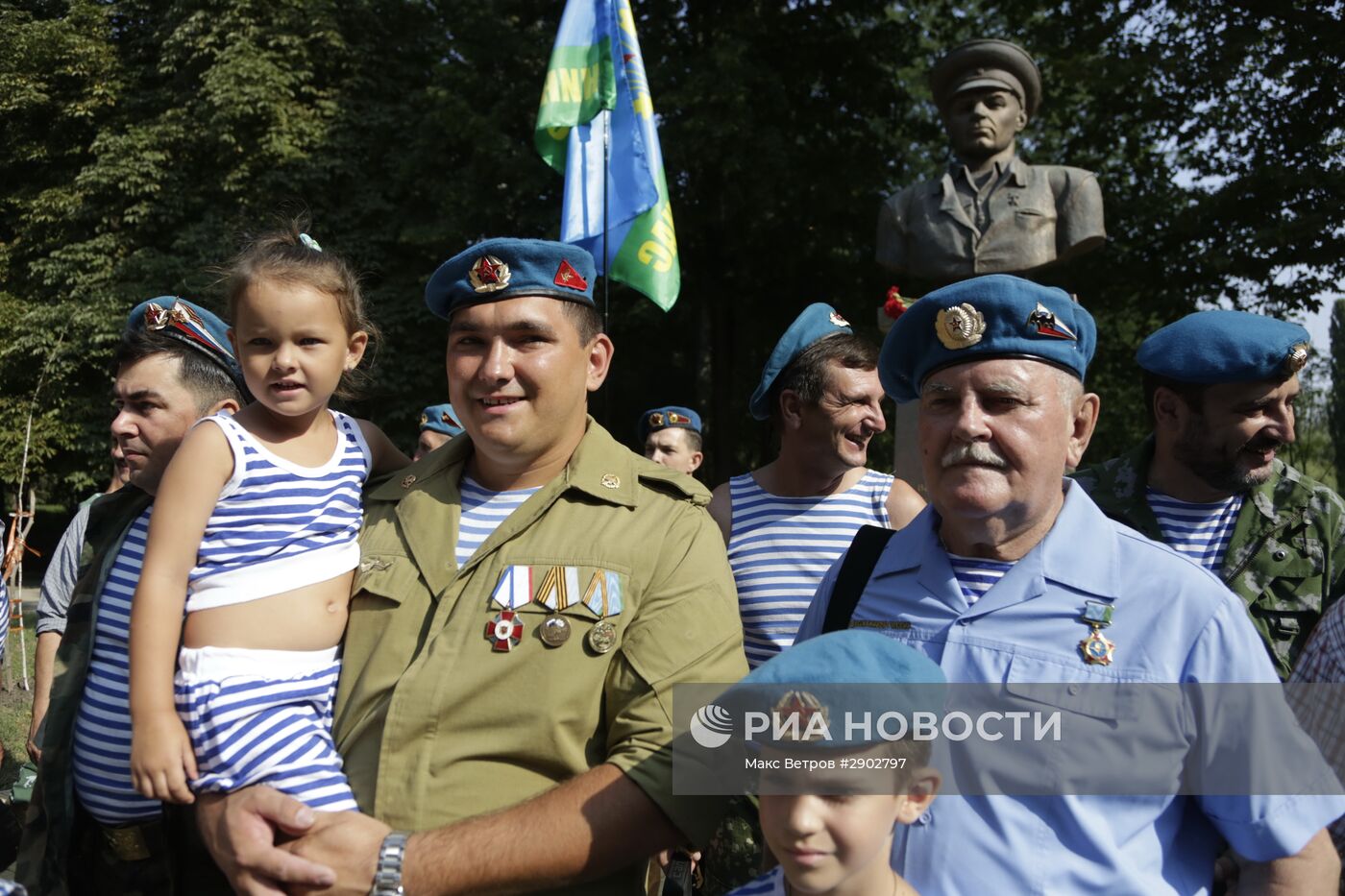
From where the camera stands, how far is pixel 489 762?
232 centimetres

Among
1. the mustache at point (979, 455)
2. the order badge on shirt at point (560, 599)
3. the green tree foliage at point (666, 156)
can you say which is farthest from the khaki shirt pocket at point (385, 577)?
the green tree foliage at point (666, 156)

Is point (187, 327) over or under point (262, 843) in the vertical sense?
over

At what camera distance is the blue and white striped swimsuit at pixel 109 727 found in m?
2.71

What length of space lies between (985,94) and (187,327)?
478cm

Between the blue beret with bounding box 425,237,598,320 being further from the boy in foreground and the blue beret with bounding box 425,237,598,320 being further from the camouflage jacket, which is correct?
the camouflage jacket

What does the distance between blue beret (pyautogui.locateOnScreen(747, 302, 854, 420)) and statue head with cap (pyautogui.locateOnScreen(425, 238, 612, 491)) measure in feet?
4.14

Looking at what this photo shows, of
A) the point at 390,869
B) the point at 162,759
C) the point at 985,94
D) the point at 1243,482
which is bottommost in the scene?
the point at 390,869

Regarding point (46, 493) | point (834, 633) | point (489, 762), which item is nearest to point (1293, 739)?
point (834, 633)

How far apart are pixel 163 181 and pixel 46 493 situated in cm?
730

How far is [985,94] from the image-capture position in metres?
6.41

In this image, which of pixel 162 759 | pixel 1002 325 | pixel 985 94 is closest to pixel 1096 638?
pixel 1002 325

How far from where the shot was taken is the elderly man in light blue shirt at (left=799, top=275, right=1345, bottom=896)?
6.48ft

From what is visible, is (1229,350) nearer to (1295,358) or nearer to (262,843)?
(1295,358)

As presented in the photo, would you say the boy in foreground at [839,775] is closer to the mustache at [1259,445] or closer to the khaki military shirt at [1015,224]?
the mustache at [1259,445]
